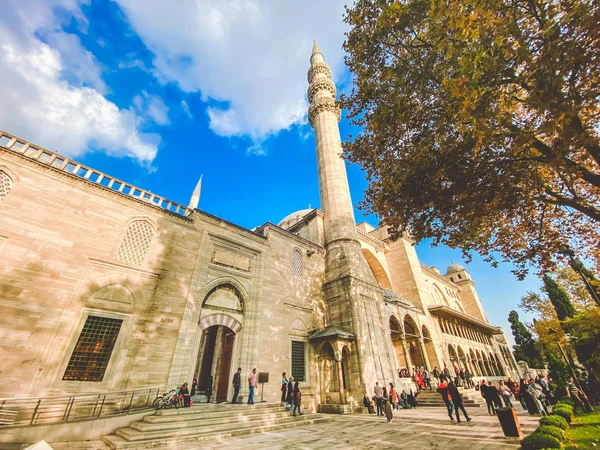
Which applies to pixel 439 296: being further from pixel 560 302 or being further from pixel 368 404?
pixel 368 404

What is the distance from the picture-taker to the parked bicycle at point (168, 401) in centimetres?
817

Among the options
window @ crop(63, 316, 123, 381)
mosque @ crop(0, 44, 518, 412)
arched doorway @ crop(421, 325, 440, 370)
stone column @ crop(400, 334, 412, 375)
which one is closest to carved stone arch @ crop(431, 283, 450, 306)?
arched doorway @ crop(421, 325, 440, 370)

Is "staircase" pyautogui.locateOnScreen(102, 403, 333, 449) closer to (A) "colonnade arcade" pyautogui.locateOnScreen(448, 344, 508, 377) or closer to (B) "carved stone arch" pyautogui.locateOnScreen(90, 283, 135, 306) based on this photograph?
(B) "carved stone arch" pyautogui.locateOnScreen(90, 283, 135, 306)

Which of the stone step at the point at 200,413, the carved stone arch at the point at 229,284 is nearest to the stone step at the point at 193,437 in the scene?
the stone step at the point at 200,413

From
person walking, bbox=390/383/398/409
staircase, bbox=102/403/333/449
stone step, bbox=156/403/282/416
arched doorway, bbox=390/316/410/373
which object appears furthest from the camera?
arched doorway, bbox=390/316/410/373

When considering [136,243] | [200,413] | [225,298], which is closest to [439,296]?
[225,298]

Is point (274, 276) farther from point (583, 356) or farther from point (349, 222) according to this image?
point (583, 356)

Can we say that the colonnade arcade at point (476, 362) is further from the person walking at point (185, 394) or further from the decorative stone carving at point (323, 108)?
the decorative stone carving at point (323, 108)

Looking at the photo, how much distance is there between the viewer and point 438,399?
14070 mm

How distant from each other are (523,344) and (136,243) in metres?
60.3

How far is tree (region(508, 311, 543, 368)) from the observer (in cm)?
4109

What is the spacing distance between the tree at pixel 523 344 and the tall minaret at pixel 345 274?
4348 cm

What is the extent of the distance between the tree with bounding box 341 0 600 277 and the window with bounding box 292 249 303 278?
25.4ft

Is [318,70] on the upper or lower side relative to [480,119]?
upper
